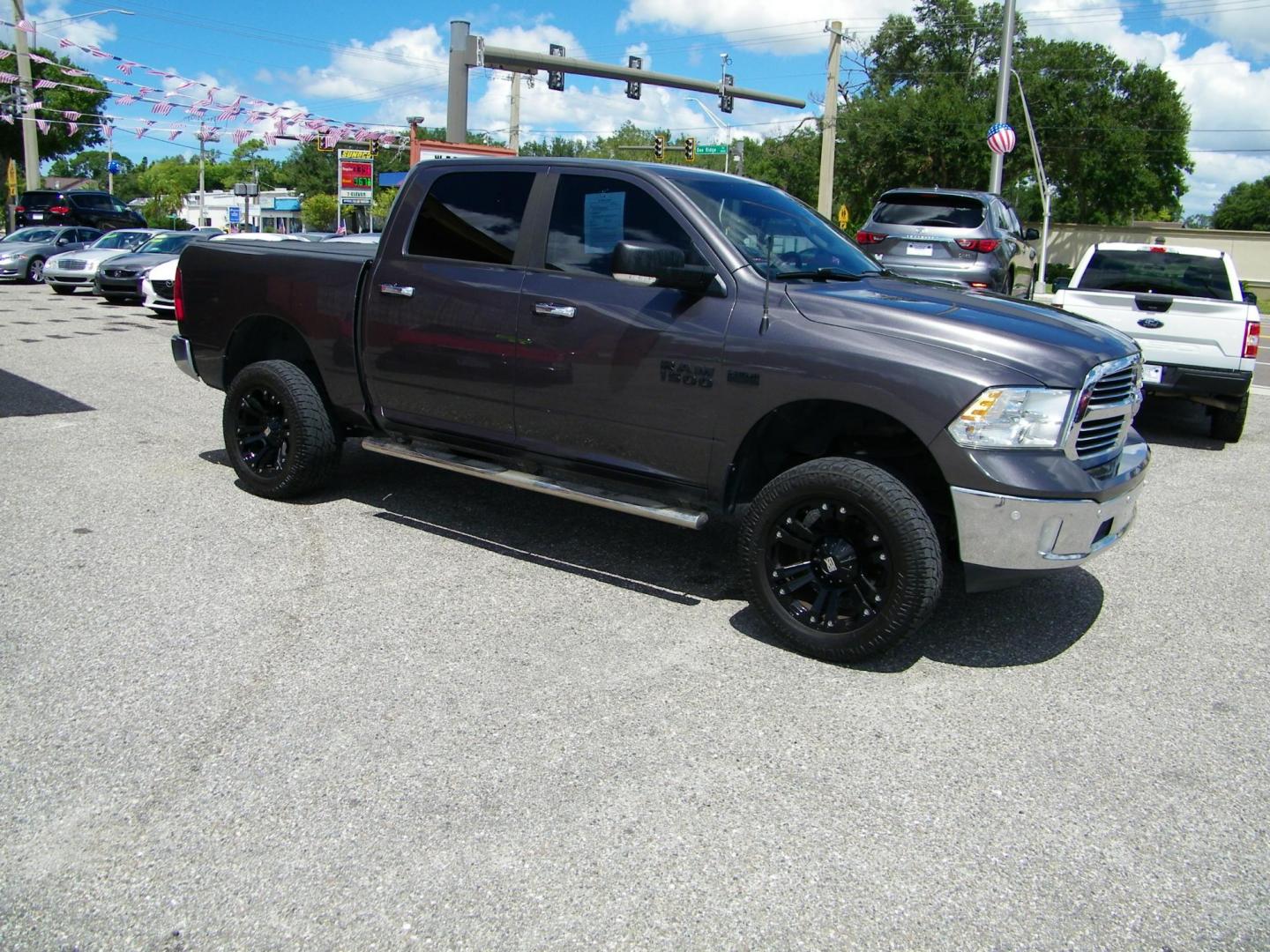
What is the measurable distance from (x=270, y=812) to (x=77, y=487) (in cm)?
415

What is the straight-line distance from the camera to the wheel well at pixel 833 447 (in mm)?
4363

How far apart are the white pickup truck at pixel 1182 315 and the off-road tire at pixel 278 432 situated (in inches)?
235

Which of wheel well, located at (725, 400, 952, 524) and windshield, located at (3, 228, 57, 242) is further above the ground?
windshield, located at (3, 228, 57, 242)

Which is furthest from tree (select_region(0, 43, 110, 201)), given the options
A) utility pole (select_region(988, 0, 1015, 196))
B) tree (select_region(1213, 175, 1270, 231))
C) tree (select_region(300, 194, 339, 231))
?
tree (select_region(1213, 175, 1270, 231))

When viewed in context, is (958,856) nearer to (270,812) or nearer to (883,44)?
(270,812)

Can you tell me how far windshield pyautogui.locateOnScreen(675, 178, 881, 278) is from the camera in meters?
4.78

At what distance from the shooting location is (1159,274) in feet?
31.2

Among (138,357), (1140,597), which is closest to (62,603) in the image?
(1140,597)

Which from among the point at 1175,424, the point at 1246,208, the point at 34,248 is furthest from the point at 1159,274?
the point at 1246,208

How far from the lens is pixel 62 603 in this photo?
455cm

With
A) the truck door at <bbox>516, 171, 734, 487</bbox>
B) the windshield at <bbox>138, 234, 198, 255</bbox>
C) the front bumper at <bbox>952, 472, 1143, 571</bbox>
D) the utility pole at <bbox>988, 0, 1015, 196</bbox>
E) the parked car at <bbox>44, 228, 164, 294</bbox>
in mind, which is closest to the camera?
the front bumper at <bbox>952, 472, 1143, 571</bbox>

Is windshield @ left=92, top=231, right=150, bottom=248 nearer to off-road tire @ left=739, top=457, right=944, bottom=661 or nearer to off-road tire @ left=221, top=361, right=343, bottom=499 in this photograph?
off-road tire @ left=221, top=361, right=343, bottom=499

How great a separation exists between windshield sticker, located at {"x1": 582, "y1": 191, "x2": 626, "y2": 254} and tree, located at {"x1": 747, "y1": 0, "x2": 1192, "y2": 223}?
125 ft

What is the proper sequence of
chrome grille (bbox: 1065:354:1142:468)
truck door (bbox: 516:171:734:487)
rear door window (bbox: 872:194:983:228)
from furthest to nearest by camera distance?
rear door window (bbox: 872:194:983:228) → truck door (bbox: 516:171:734:487) → chrome grille (bbox: 1065:354:1142:468)
